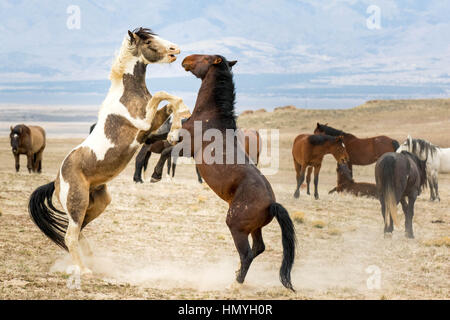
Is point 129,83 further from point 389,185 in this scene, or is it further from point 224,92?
point 389,185

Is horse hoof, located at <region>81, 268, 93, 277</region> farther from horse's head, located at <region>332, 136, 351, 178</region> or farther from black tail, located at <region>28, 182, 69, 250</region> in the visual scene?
horse's head, located at <region>332, 136, 351, 178</region>

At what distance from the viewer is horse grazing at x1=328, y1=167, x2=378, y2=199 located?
1792 centimetres

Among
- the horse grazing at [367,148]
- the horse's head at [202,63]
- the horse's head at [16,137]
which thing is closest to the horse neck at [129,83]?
the horse's head at [202,63]

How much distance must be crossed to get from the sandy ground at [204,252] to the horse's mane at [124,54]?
8.61ft

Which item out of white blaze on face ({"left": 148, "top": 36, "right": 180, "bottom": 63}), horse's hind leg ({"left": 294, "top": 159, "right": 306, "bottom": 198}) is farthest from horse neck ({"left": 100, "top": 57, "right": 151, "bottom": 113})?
horse's hind leg ({"left": 294, "top": 159, "right": 306, "bottom": 198})

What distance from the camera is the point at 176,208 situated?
13742 mm

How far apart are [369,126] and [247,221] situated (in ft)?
174

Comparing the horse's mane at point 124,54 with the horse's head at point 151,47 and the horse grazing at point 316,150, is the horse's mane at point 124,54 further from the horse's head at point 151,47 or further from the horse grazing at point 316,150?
the horse grazing at point 316,150

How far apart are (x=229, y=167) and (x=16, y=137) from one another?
17.0 m

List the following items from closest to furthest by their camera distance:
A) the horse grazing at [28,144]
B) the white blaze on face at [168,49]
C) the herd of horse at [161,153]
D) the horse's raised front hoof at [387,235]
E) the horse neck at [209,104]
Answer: the herd of horse at [161,153]
the horse neck at [209,104]
the white blaze on face at [168,49]
the horse's raised front hoof at [387,235]
the horse grazing at [28,144]

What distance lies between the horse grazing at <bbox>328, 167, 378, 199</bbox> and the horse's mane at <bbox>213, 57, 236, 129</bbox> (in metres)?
12.0

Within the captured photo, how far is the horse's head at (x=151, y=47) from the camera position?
23.7 feet

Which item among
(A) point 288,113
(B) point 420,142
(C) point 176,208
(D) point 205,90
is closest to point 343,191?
(B) point 420,142

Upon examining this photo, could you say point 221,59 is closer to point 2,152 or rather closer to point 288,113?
point 2,152
